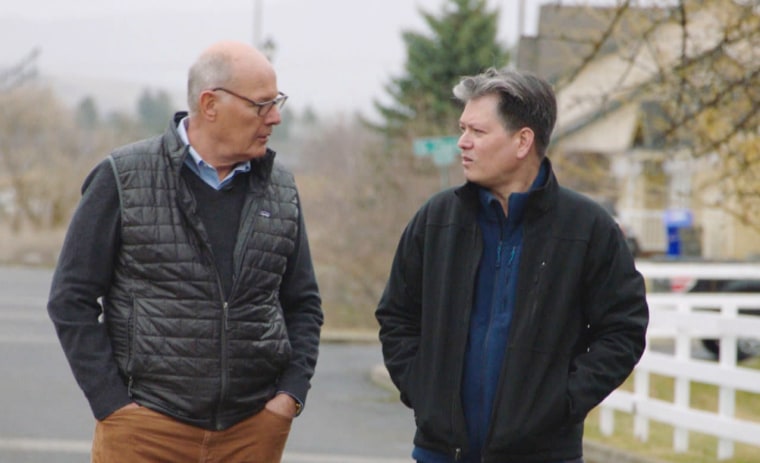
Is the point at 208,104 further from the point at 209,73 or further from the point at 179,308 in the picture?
the point at 179,308

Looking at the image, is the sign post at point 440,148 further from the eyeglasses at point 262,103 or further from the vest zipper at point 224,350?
the vest zipper at point 224,350

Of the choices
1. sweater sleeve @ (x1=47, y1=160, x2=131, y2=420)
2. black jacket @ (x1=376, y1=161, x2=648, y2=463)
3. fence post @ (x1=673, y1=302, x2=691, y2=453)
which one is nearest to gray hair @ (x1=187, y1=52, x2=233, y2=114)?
sweater sleeve @ (x1=47, y1=160, x2=131, y2=420)

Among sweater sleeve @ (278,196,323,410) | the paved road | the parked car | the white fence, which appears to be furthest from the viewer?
the parked car

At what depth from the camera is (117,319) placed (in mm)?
4406

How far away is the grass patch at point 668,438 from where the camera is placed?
980cm

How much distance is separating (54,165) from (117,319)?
46.4 m

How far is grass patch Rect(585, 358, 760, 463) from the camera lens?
9805 millimetres

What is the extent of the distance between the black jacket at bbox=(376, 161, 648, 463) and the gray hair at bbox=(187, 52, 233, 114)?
2.65 ft

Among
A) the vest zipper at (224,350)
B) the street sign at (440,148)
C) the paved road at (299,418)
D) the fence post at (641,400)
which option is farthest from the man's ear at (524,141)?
the street sign at (440,148)

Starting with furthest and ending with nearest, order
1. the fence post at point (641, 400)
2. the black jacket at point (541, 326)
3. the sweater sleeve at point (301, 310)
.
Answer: the fence post at point (641, 400), the sweater sleeve at point (301, 310), the black jacket at point (541, 326)

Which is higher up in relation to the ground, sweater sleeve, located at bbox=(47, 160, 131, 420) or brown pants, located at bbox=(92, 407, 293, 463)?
sweater sleeve, located at bbox=(47, 160, 131, 420)

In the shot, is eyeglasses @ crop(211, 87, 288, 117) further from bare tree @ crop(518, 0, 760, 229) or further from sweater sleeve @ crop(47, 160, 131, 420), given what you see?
bare tree @ crop(518, 0, 760, 229)

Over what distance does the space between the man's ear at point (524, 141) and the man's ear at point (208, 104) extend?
957 mm

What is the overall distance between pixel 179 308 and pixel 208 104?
65cm
